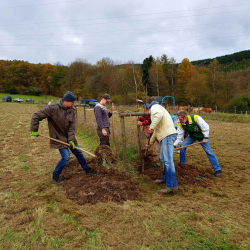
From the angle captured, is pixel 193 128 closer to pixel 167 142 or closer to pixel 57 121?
pixel 167 142

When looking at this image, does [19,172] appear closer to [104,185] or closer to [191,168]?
[104,185]

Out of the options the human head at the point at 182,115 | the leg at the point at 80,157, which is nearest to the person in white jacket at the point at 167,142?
the human head at the point at 182,115

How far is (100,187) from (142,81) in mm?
32164

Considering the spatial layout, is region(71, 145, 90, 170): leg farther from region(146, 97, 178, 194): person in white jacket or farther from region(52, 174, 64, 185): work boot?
region(146, 97, 178, 194): person in white jacket

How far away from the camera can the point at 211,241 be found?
249 cm

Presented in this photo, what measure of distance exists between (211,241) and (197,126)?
2.94m

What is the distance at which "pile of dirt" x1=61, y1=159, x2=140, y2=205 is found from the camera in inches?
148

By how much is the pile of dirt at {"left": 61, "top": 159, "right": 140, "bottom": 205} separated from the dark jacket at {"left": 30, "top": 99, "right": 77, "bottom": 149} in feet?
2.80

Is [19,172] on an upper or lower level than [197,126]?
lower

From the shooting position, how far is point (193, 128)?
16.4 feet

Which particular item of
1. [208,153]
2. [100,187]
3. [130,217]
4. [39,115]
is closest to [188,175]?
[208,153]

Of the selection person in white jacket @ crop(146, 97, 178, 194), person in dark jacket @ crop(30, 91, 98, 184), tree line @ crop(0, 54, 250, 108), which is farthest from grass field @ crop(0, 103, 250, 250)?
tree line @ crop(0, 54, 250, 108)

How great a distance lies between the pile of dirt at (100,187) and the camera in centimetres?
375

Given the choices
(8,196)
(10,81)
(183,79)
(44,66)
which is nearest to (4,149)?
(8,196)
